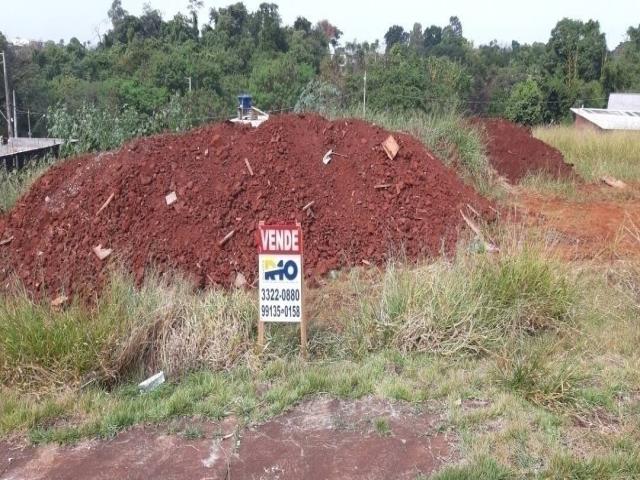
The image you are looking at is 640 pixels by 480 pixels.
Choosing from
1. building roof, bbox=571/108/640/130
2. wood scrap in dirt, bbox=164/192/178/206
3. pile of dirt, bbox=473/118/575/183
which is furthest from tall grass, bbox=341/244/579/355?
building roof, bbox=571/108/640/130

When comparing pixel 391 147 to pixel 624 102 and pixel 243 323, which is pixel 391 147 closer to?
pixel 243 323

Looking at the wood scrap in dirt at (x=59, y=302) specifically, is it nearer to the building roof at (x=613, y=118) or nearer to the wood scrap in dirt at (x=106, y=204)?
the wood scrap in dirt at (x=106, y=204)

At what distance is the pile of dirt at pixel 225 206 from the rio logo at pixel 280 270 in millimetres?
1947

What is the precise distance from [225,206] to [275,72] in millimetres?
37534

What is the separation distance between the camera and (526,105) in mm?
39844

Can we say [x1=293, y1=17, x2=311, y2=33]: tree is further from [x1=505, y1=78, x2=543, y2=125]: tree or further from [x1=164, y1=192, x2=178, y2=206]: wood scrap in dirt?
[x1=164, y1=192, x2=178, y2=206]: wood scrap in dirt

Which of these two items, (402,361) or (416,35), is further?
(416,35)

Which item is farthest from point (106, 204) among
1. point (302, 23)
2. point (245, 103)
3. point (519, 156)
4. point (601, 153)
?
point (302, 23)

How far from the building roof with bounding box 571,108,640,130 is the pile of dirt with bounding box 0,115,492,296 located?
82.8ft

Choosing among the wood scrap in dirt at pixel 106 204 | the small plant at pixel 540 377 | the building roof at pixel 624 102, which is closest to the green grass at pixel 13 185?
the wood scrap in dirt at pixel 106 204

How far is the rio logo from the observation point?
4.54 metres

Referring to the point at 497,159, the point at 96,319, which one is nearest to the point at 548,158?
the point at 497,159

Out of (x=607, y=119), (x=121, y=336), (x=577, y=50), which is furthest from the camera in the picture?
(x=577, y=50)

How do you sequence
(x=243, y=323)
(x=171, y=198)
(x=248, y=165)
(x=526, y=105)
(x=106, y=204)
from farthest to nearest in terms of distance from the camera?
1. (x=526, y=105)
2. (x=248, y=165)
3. (x=171, y=198)
4. (x=106, y=204)
5. (x=243, y=323)
